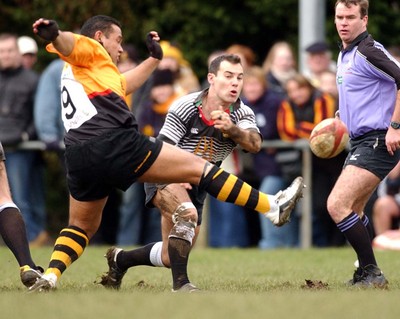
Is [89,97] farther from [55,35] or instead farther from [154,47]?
[154,47]

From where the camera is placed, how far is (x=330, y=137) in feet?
31.3

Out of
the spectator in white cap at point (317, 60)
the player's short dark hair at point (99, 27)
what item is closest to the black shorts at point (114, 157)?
the player's short dark hair at point (99, 27)

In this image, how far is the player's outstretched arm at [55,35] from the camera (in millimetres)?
8164

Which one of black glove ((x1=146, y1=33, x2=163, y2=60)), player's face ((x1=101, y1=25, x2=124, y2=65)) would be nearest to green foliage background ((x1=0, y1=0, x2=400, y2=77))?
black glove ((x1=146, y1=33, x2=163, y2=60))

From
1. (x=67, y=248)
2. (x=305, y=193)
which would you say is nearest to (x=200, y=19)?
(x=305, y=193)

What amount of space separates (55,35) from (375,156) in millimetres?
2793

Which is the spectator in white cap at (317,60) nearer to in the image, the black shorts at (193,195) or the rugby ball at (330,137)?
the rugby ball at (330,137)

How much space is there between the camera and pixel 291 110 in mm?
14375

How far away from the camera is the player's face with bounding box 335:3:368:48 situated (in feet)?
31.4

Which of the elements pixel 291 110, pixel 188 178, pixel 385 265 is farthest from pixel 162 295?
pixel 291 110

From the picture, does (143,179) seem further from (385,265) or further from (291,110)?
(291,110)

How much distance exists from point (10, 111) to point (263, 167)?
10.5ft

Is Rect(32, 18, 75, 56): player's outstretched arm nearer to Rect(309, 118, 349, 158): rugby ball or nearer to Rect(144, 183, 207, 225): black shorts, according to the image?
Rect(144, 183, 207, 225): black shorts

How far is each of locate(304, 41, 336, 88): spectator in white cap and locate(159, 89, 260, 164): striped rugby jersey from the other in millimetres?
5623
